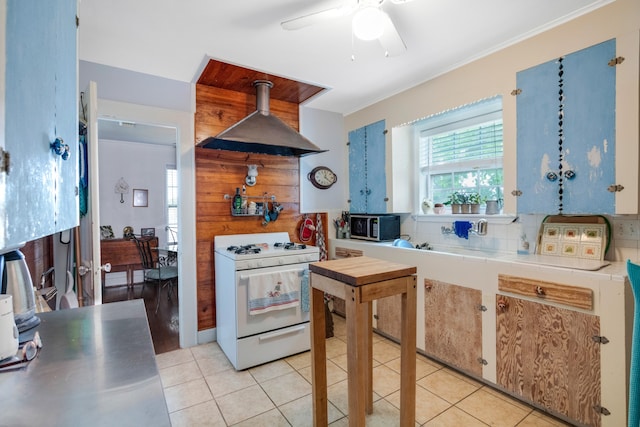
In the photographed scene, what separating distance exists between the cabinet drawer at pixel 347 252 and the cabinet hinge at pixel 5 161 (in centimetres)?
294

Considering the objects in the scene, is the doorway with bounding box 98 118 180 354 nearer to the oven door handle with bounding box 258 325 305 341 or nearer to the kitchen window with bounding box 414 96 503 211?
the oven door handle with bounding box 258 325 305 341

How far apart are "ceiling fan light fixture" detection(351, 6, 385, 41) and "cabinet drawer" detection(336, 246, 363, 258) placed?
7.02ft

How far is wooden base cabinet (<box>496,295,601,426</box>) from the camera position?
1674 millimetres

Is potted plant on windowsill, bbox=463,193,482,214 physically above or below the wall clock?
below

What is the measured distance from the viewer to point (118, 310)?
57.5 inches

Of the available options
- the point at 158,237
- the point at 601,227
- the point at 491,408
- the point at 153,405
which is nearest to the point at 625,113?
the point at 601,227

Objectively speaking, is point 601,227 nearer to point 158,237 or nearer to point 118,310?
point 118,310

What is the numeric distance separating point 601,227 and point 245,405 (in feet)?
8.60

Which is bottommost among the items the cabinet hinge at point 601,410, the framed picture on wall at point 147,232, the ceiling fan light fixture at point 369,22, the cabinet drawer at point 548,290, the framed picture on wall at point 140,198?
the cabinet hinge at point 601,410

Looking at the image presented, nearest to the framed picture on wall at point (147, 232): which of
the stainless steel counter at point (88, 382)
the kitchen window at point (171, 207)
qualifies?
the kitchen window at point (171, 207)

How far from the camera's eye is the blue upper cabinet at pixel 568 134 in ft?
5.81

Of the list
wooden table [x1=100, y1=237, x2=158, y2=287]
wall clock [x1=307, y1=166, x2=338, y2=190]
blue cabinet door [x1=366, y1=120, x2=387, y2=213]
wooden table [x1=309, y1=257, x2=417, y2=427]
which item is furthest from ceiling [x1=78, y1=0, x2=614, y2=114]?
wooden table [x1=100, y1=237, x2=158, y2=287]

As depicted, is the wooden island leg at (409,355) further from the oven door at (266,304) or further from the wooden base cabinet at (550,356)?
the oven door at (266,304)

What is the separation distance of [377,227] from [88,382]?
8.90ft
